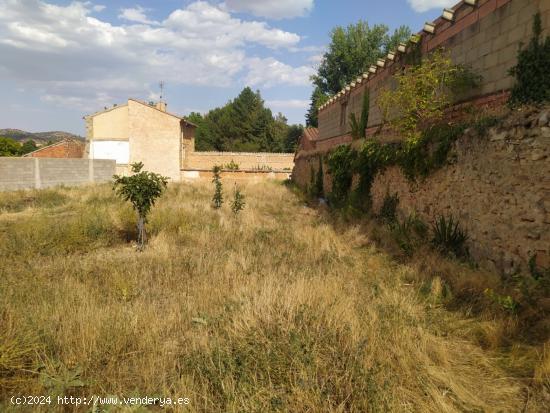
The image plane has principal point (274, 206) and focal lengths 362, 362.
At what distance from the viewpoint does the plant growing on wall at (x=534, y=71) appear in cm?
553

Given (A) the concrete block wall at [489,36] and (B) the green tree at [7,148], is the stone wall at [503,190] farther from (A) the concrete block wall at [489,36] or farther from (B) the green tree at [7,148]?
(B) the green tree at [7,148]

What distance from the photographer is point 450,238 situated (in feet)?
21.7

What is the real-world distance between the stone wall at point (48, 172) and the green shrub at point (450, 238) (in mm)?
21313

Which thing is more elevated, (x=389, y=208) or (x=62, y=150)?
(x=62, y=150)

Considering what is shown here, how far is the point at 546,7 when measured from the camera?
5828mm

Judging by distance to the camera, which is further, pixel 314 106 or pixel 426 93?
pixel 314 106

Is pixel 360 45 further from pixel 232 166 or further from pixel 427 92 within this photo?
pixel 427 92

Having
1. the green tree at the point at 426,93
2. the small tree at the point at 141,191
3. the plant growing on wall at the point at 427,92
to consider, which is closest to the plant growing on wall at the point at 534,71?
the plant growing on wall at the point at 427,92

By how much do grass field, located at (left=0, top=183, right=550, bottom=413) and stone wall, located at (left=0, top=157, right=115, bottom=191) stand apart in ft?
54.0

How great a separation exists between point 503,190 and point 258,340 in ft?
14.4

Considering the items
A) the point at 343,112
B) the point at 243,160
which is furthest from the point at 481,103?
the point at 243,160

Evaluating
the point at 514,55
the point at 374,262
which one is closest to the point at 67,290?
the point at 374,262

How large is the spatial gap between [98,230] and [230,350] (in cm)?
661

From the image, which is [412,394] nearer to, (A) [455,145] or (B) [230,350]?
(B) [230,350]
